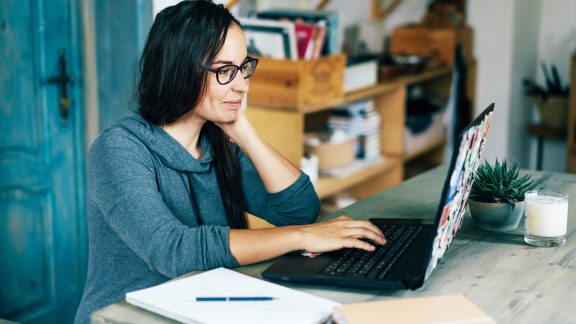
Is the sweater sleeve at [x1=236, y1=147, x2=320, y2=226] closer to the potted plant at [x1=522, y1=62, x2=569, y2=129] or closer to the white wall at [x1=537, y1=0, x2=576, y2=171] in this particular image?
the potted plant at [x1=522, y1=62, x2=569, y2=129]

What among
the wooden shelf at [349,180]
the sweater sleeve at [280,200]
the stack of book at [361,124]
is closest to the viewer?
the sweater sleeve at [280,200]

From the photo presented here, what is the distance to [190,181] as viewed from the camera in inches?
74.9

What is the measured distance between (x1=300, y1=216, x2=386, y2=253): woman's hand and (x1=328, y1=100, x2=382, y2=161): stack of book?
2.08 meters

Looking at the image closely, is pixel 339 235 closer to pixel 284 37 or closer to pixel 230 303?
pixel 230 303

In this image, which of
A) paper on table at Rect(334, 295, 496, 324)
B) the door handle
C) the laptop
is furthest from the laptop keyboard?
the door handle

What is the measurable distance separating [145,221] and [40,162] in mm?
1447

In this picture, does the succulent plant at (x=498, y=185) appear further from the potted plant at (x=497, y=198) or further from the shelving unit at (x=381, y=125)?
the shelving unit at (x=381, y=125)

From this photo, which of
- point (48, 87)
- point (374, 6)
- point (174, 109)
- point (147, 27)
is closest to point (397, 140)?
point (374, 6)

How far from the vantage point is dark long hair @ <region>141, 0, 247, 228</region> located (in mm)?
1748

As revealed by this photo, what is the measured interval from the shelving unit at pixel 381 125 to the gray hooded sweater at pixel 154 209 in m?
1.14

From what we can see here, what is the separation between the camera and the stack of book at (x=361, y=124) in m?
3.75

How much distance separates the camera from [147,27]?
294cm

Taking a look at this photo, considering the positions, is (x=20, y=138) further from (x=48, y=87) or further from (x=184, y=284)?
(x=184, y=284)

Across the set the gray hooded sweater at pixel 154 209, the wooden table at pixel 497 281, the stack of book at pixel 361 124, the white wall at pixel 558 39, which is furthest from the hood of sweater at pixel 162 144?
the white wall at pixel 558 39
